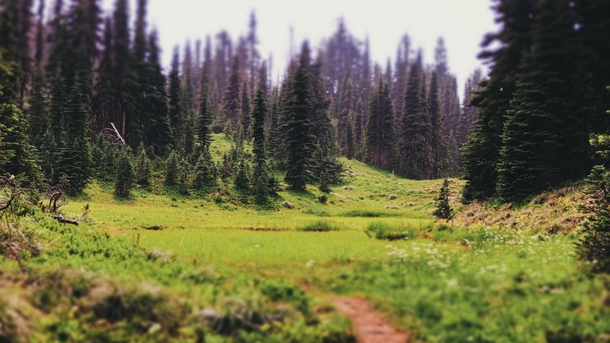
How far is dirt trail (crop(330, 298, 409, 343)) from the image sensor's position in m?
7.37

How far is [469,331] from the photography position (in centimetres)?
704

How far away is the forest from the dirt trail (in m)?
0.13

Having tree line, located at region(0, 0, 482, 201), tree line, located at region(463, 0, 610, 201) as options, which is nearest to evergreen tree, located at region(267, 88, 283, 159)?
tree line, located at region(0, 0, 482, 201)

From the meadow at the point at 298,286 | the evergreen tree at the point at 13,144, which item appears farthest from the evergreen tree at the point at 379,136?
the evergreen tree at the point at 13,144

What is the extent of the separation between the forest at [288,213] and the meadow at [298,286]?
0.05m

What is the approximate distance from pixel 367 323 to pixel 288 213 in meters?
26.6

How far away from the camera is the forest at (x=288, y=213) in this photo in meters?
7.76

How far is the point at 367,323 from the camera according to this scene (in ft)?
26.2

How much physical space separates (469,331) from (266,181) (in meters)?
31.9

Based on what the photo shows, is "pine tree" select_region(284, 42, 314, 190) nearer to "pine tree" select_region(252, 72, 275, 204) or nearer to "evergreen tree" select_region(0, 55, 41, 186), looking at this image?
"pine tree" select_region(252, 72, 275, 204)

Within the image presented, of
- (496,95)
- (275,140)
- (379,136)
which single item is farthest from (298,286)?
(379,136)

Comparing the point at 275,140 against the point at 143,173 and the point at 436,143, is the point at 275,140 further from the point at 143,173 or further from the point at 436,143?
the point at 436,143

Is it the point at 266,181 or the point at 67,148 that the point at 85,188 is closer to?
the point at 67,148

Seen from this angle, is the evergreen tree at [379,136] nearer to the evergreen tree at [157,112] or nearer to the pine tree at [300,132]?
the pine tree at [300,132]
